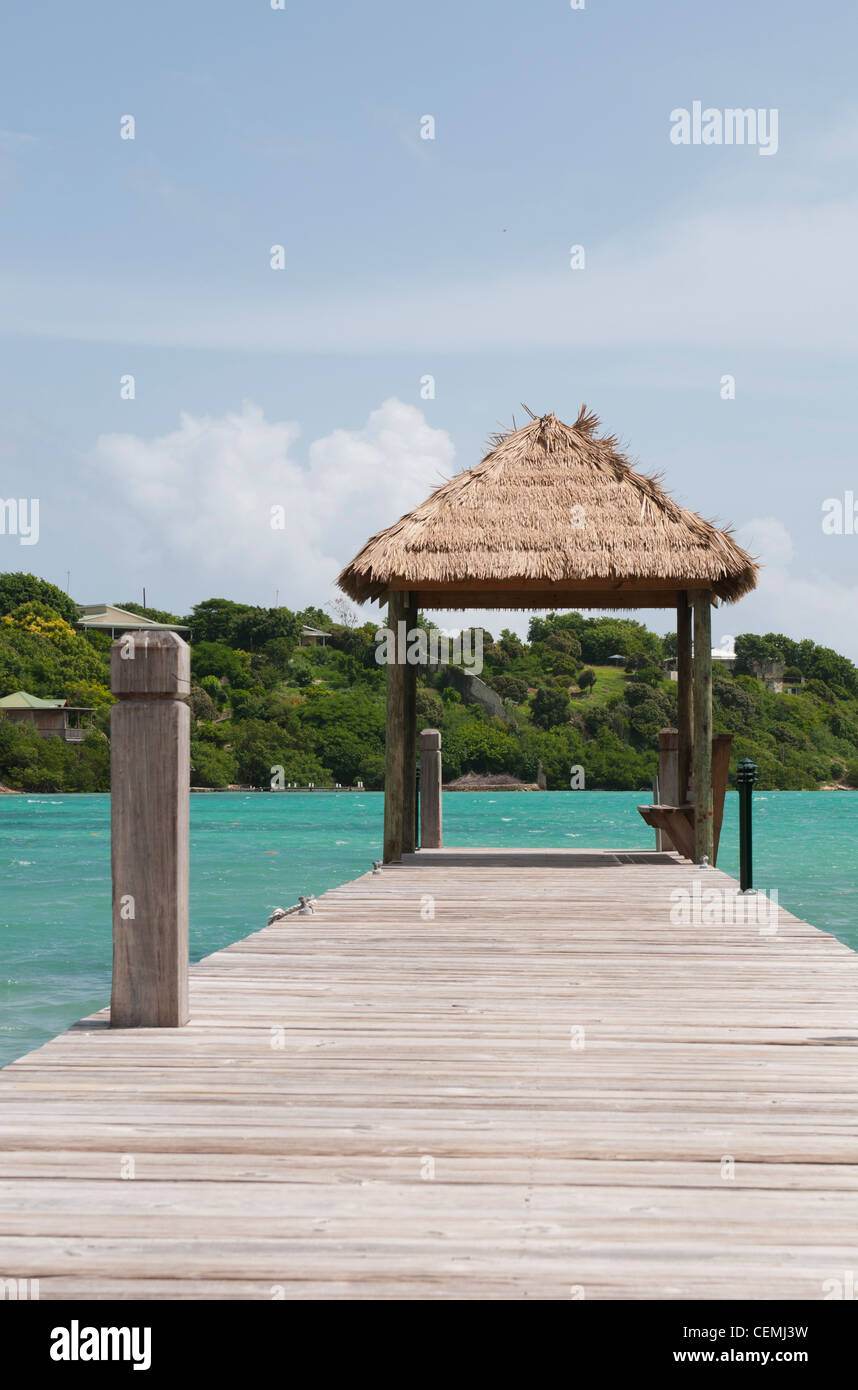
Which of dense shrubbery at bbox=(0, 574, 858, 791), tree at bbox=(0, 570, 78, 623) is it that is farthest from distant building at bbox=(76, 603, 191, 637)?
dense shrubbery at bbox=(0, 574, 858, 791)

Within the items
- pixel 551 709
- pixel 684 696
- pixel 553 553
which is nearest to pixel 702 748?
pixel 684 696

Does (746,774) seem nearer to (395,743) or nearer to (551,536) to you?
(551,536)

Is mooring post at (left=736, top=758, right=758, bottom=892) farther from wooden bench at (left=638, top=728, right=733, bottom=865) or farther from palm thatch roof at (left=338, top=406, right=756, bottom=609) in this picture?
palm thatch roof at (left=338, top=406, right=756, bottom=609)

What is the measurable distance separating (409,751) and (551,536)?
2451mm

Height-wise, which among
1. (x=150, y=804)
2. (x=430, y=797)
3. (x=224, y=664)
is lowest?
(x=430, y=797)

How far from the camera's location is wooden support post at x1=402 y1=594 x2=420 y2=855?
38.5 ft

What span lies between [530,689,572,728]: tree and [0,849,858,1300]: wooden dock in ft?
237

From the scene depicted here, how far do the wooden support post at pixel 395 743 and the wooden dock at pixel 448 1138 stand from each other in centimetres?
580

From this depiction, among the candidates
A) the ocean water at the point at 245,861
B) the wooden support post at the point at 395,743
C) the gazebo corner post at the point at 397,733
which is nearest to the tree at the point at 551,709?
the ocean water at the point at 245,861

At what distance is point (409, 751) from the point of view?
11898mm

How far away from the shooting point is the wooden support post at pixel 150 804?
4039 mm

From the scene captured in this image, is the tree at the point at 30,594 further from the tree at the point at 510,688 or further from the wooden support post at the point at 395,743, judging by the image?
the wooden support post at the point at 395,743

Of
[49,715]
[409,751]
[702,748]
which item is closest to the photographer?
[702,748]
